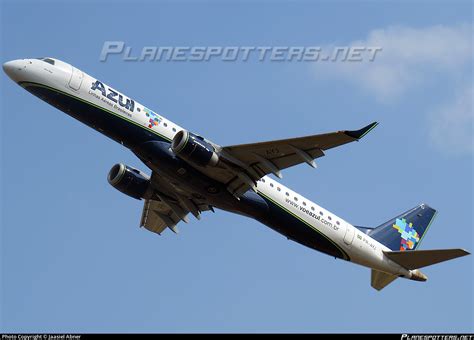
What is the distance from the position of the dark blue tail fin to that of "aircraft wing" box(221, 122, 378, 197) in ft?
32.0

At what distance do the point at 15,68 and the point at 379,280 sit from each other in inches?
931

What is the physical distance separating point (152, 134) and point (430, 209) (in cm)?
2076

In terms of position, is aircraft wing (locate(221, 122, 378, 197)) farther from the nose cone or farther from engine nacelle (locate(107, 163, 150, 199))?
the nose cone

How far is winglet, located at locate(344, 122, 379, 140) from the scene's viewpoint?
112 feet

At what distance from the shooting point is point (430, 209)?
50938 millimetres

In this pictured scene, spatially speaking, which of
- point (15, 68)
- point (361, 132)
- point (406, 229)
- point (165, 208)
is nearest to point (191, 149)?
point (361, 132)

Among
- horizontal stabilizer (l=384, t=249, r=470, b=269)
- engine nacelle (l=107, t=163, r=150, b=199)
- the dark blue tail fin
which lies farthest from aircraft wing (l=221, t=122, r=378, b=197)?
the dark blue tail fin

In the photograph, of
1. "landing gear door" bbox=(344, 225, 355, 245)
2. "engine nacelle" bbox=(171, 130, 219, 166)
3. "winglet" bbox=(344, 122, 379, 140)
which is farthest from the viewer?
"landing gear door" bbox=(344, 225, 355, 245)

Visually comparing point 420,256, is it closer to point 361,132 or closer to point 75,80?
point 361,132

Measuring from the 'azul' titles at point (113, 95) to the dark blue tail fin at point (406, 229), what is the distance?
53.6 feet

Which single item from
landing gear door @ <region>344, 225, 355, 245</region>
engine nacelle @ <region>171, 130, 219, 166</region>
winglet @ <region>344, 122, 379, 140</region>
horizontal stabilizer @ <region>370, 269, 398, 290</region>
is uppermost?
winglet @ <region>344, 122, 379, 140</region>

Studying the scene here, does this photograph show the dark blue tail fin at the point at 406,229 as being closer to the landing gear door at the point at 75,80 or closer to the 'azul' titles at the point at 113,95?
the 'azul' titles at the point at 113,95

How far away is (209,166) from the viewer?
3897 cm

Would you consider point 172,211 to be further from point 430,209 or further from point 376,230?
point 430,209
